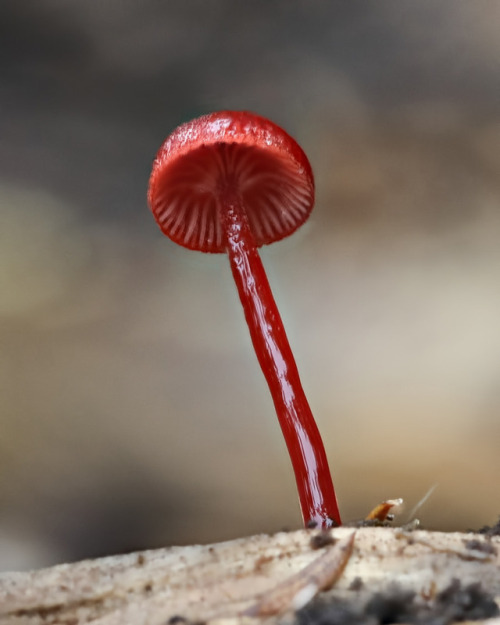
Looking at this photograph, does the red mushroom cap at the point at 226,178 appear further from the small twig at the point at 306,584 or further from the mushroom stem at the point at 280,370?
the small twig at the point at 306,584

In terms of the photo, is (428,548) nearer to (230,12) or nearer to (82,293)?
(82,293)

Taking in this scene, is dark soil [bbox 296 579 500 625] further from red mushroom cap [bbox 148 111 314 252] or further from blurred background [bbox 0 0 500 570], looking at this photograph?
blurred background [bbox 0 0 500 570]

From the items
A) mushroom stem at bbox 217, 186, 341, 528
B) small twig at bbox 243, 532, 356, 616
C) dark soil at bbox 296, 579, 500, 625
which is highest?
mushroom stem at bbox 217, 186, 341, 528

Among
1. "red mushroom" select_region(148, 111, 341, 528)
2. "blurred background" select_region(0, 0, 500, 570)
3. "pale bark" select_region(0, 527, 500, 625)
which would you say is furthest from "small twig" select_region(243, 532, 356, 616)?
"blurred background" select_region(0, 0, 500, 570)

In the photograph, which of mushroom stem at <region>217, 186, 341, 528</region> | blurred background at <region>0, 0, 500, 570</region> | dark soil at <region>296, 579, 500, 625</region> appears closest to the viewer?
dark soil at <region>296, 579, 500, 625</region>

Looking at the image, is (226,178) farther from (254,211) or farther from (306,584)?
(306,584)

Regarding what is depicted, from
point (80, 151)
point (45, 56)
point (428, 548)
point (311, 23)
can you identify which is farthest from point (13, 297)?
point (428, 548)
